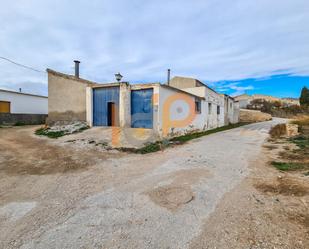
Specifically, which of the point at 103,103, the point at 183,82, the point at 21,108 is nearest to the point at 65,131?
the point at 103,103

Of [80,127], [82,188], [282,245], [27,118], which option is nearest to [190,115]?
[80,127]

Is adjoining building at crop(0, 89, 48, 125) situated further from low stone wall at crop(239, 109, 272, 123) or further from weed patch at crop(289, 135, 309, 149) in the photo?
low stone wall at crop(239, 109, 272, 123)

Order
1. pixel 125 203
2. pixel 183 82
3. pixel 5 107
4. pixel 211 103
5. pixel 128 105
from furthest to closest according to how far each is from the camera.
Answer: pixel 183 82 → pixel 211 103 → pixel 5 107 → pixel 128 105 → pixel 125 203

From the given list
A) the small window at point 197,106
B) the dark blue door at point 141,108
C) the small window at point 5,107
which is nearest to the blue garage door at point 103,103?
the dark blue door at point 141,108

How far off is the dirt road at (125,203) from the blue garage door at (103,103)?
21.4ft

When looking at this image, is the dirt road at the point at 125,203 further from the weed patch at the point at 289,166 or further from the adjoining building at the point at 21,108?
the adjoining building at the point at 21,108

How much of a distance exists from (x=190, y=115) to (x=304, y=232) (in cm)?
1141

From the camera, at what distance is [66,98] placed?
1416 cm

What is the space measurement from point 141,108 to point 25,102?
621 inches

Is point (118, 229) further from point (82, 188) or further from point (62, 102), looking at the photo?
point (62, 102)

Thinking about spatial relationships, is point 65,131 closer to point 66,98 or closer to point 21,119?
point 66,98

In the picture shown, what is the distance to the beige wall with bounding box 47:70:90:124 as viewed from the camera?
13789 millimetres

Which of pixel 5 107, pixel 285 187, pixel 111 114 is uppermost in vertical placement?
pixel 5 107

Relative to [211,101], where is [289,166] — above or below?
below
